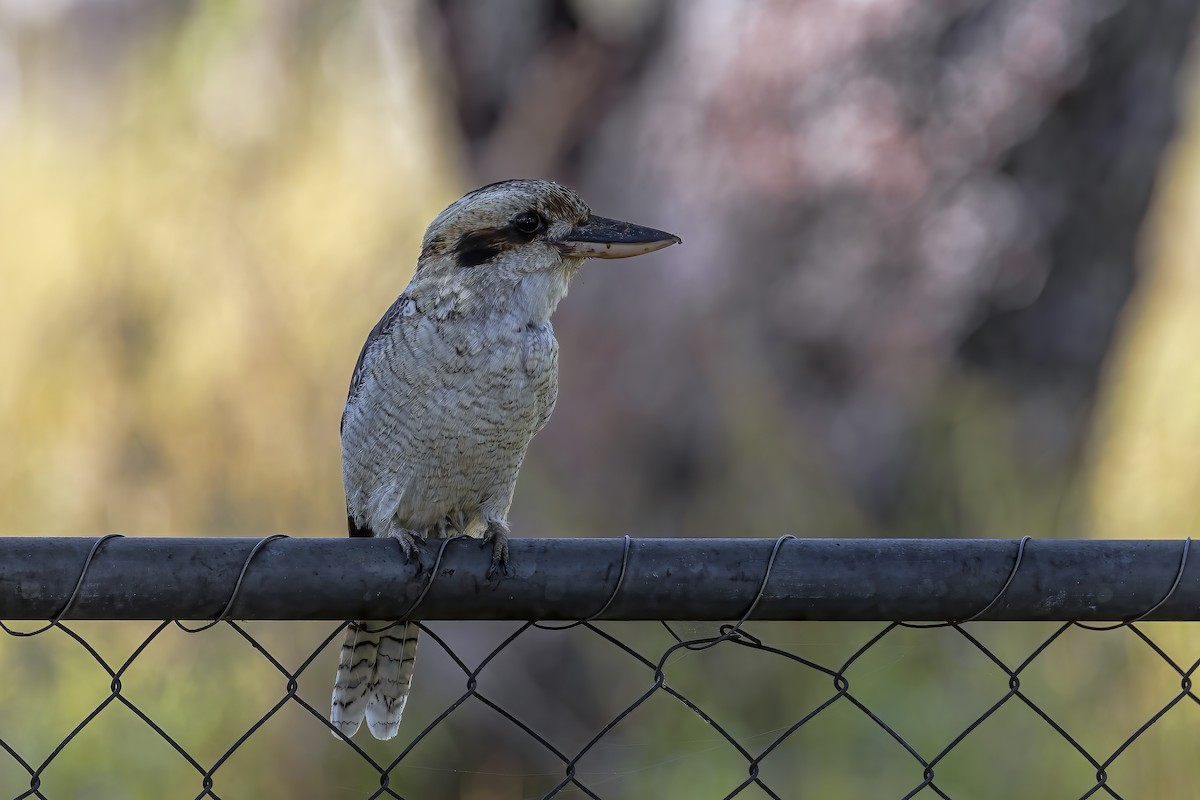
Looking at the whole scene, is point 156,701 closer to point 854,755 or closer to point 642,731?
point 642,731

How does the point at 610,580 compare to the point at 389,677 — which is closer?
the point at 610,580

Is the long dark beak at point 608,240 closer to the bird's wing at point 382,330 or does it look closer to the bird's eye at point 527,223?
the bird's eye at point 527,223

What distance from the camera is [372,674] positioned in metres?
2.21

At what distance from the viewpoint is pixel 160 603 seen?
1.18 m

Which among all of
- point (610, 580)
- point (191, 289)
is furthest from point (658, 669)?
point (191, 289)

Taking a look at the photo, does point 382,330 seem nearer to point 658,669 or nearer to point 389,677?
point 389,677

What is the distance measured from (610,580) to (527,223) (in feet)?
3.93

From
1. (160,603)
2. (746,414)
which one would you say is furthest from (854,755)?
(160,603)

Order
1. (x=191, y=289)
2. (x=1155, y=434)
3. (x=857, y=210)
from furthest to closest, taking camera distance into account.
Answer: (x=857, y=210)
(x=191, y=289)
(x=1155, y=434)

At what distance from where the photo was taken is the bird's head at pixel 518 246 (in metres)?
2.28

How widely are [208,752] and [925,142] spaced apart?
13.6 feet

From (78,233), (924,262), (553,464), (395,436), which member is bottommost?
(553,464)

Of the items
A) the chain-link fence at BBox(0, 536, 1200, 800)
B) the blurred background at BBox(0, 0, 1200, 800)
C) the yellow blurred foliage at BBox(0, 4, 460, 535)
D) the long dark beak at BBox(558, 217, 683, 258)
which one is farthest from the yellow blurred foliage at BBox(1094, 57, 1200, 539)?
the yellow blurred foliage at BBox(0, 4, 460, 535)

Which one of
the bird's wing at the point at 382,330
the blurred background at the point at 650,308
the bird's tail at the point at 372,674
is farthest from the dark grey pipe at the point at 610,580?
the blurred background at the point at 650,308
